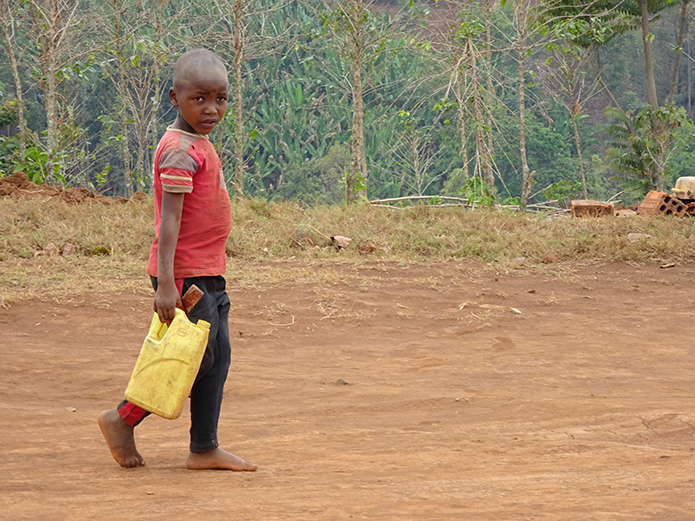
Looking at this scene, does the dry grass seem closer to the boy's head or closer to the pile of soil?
the pile of soil

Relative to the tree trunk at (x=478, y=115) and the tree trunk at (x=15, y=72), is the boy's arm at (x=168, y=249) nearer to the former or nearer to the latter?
the tree trunk at (x=478, y=115)

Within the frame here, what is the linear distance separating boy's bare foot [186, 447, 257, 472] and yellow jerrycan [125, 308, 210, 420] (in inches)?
8.5

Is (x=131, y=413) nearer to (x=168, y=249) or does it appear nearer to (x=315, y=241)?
(x=168, y=249)

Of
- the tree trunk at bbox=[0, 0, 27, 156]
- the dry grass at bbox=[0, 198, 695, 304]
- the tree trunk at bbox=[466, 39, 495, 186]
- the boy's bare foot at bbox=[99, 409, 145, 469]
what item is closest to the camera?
the boy's bare foot at bbox=[99, 409, 145, 469]

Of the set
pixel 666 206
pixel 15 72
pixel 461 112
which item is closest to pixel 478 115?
pixel 461 112

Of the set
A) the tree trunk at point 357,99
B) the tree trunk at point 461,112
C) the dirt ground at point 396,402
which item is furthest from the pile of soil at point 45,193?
the tree trunk at point 461,112

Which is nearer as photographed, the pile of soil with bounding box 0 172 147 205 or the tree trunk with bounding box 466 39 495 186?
the pile of soil with bounding box 0 172 147 205

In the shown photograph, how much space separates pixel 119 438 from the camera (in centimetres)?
264

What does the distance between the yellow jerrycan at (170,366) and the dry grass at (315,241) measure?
341 cm

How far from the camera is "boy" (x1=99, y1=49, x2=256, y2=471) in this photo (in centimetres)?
251

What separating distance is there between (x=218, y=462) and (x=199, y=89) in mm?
1272

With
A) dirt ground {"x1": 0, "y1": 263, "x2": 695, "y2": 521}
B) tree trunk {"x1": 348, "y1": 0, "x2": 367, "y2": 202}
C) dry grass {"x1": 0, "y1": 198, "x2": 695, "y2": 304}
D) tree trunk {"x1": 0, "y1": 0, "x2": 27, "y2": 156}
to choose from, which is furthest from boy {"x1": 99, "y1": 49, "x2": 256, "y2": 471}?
tree trunk {"x1": 0, "y1": 0, "x2": 27, "y2": 156}

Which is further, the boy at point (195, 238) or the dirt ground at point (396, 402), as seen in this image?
the boy at point (195, 238)

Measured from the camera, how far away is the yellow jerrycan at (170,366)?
251 centimetres
